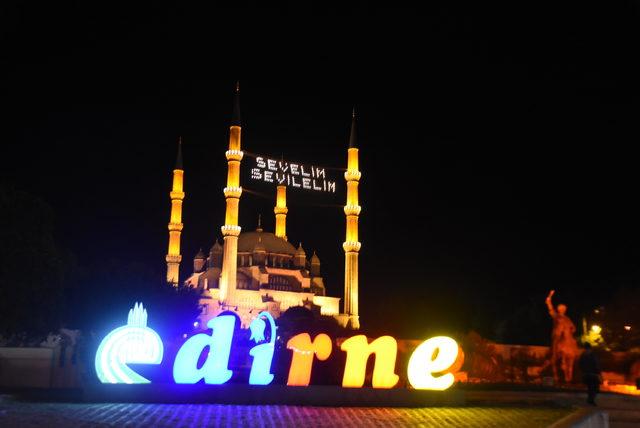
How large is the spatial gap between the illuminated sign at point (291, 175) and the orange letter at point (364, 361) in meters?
32.3

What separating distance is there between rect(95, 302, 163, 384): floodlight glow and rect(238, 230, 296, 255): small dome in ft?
144

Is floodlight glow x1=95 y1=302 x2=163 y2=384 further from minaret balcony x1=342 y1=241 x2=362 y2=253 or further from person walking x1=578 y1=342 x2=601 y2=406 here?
minaret balcony x1=342 y1=241 x2=362 y2=253

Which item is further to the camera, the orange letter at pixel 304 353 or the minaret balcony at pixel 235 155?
the minaret balcony at pixel 235 155

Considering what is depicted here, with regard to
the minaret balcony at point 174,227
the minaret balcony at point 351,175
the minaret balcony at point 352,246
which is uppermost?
the minaret balcony at point 351,175

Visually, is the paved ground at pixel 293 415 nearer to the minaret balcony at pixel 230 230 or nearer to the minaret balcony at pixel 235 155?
the minaret balcony at pixel 230 230

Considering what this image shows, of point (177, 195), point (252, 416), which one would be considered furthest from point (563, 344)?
point (177, 195)

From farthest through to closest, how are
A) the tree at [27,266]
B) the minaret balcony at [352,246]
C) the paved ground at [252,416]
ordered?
1. the minaret balcony at [352,246]
2. the tree at [27,266]
3. the paved ground at [252,416]

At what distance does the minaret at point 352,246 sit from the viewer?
51.7m

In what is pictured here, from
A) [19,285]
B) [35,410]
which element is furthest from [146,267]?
[35,410]

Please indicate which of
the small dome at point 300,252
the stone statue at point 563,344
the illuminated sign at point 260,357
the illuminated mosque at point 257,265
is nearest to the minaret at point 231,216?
the illuminated mosque at point 257,265

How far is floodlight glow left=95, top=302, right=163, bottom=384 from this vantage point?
13688 mm

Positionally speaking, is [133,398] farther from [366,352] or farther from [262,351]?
[366,352]

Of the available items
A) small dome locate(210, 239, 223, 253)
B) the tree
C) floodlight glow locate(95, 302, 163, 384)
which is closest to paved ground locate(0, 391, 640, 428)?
floodlight glow locate(95, 302, 163, 384)

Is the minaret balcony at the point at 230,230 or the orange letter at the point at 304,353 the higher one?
the minaret balcony at the point at 230,230
